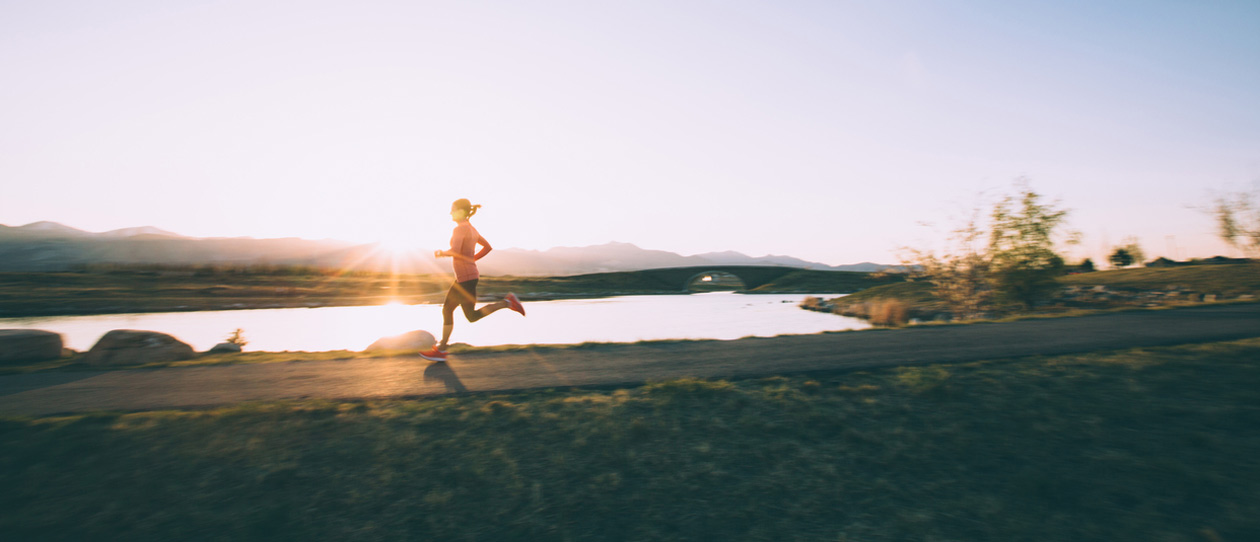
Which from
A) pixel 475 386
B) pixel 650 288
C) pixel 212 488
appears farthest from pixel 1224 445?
pixel 650 288

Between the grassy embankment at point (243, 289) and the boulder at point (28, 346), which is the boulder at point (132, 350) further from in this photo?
the grassy embankment at point (243, 289)

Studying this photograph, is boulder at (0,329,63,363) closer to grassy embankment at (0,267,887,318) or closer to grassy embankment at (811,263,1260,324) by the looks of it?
grassy embankment at (811,263,1260,324)

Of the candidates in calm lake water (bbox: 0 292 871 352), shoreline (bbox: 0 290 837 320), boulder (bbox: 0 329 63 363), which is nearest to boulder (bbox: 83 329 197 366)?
boulder (bbox: 0 329 63 363)

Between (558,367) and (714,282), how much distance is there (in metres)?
148

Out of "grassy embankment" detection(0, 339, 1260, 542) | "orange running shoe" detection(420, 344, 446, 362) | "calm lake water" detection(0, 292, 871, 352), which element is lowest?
"calm lake water" detection(0, 292, 871, 352)

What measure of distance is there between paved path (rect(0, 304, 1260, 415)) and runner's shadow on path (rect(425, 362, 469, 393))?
0.01 meters

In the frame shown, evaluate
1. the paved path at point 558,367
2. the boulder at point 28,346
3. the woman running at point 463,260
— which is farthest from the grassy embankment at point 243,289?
the boulder at point 28,346

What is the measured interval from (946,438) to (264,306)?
6738 centimetres

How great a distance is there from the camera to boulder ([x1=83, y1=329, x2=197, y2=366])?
10.4 m

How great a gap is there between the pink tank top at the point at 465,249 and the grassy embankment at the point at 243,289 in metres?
44.0

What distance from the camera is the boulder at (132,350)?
410 inches

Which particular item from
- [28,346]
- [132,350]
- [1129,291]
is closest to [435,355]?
[132,350]

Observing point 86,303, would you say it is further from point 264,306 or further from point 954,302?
point 954,302

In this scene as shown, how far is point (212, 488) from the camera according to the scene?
4465 millimetres
